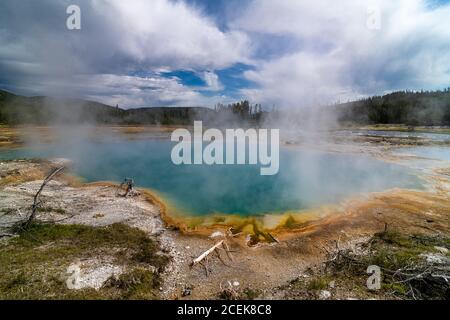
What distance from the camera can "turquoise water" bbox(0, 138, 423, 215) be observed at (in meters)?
13.9

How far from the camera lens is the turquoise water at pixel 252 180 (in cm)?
1385

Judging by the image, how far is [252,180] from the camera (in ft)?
60.4

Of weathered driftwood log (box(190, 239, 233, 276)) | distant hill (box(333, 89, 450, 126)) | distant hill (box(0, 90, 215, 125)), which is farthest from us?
distant hill (box(333, 89, 450, 126))

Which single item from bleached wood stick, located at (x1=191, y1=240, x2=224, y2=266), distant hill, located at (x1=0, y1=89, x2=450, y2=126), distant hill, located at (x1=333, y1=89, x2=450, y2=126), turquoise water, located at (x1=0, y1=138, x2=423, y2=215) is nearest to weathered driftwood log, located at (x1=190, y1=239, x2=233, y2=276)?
bleached wood stick, located at (x1=191, y1=240, x2=224, y2=266)

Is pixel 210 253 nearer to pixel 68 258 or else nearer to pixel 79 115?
pixel 68 258

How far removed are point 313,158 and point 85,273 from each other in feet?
78.5

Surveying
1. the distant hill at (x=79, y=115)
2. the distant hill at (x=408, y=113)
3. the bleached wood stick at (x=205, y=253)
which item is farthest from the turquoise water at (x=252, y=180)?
the distant hill at (x=408, y=113)

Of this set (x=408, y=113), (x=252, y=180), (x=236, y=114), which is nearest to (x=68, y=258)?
(x=252, y=180)

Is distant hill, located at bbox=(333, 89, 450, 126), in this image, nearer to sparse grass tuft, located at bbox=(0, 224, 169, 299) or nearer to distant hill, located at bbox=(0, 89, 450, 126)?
distant hill, located at bbox=(0, 89, 450, 126)

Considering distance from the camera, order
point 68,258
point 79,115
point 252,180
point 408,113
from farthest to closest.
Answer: point 408,113, point 79,115, point 252,180, point 68,258

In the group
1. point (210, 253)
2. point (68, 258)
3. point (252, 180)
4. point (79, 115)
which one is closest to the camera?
point (68, 258)
